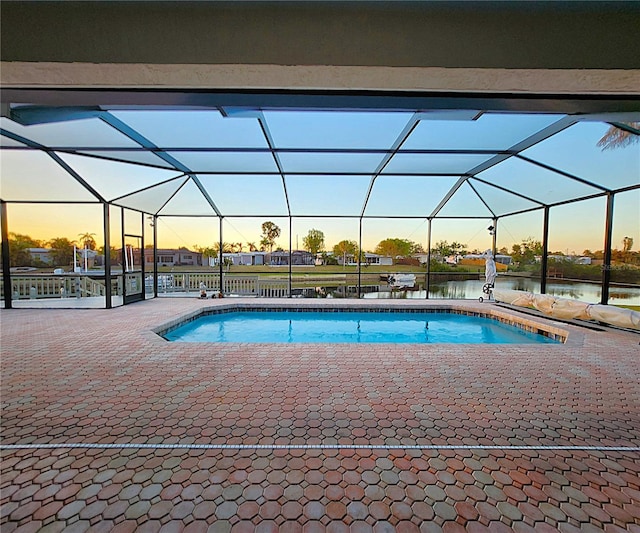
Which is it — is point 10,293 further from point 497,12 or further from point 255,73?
point 497,12

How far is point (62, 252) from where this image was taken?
9.27 m

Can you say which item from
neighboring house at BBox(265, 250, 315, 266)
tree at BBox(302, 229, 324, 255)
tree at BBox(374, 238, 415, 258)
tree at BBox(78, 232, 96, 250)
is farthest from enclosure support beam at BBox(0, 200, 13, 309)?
tree at BBox(374, 238, 415, 258)

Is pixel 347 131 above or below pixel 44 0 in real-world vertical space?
above

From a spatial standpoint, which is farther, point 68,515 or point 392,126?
point 392,126

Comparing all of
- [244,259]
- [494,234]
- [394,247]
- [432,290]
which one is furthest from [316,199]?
[494,234]

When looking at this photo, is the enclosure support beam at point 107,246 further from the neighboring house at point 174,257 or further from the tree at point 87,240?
the neighboring house at point 174,257

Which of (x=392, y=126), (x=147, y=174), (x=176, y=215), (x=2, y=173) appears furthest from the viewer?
(x=176, y=215)

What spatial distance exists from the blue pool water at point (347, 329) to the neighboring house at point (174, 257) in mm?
3287

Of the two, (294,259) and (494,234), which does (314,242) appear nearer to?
(294,259)

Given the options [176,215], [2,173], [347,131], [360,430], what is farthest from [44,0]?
[176,215]

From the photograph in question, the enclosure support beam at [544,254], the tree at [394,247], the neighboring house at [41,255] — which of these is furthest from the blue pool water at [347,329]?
the neighboring house at [41,255]

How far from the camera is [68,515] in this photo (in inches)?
63.6

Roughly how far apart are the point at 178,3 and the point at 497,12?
61.2 inches

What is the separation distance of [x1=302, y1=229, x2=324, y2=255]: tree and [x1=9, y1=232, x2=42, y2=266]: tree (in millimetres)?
7712
